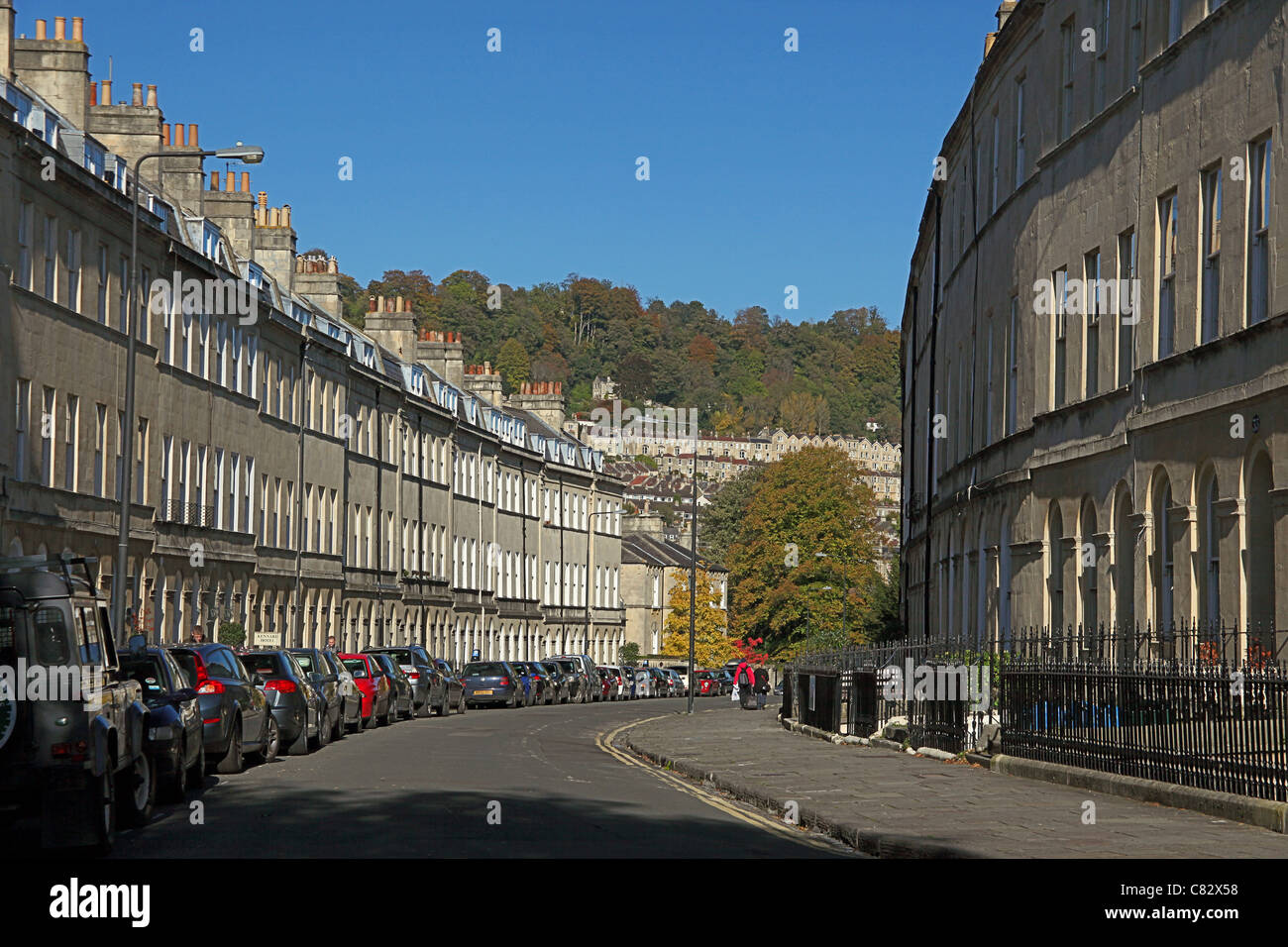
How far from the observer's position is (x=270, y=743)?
26422 millimetres

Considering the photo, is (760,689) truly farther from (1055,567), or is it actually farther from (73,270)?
(1055,567)

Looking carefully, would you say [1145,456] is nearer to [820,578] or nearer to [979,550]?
[979,550]

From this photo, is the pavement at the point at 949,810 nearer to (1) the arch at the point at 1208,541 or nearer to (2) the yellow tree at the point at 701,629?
(1) the arch at the point at 1208,541

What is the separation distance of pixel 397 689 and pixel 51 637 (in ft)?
96.2

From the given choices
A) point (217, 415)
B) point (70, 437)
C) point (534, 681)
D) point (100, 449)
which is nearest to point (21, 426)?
point (70, 437)

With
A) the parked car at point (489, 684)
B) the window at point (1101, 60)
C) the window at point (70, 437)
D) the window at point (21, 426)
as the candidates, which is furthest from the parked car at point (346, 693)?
the parked car at point (489, 684)

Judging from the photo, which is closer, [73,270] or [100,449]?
[73,270]

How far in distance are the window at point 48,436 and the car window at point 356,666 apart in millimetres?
7521

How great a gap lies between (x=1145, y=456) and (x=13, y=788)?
19.8m

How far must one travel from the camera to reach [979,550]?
4147cm

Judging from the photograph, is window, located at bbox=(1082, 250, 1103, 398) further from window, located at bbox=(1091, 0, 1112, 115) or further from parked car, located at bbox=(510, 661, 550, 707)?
parked car, located at bbox=(510, 661, 550, 707)

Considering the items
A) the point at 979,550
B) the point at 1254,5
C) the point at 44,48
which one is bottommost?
the point at 979,550

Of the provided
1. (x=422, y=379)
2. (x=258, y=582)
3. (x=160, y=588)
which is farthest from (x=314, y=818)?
(x=422, y=379)
